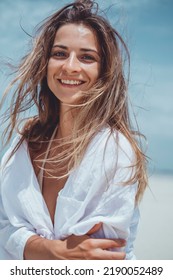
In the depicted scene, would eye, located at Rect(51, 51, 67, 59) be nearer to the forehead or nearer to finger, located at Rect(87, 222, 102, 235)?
the forehead

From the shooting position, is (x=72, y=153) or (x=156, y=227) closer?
(x=72, y=153)

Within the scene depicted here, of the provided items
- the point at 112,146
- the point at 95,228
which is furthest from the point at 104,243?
the point at 112,146

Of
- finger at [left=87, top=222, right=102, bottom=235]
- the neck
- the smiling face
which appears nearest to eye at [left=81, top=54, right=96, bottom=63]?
the smiling face

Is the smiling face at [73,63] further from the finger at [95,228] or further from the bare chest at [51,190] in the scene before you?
the finger at [95,228]

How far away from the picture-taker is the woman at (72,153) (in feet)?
5.67

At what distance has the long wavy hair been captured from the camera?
1.91 metres

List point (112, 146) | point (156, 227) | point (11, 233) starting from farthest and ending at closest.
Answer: point (156, 227), point (11, 233), point (112, 146)

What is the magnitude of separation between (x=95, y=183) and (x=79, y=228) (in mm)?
172

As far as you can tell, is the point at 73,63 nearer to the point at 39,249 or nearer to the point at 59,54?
the point at 59,54

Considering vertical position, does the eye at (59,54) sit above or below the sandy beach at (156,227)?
above

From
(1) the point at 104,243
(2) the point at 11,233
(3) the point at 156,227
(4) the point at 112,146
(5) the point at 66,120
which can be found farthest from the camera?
(3) the point at 156,227

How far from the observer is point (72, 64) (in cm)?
188

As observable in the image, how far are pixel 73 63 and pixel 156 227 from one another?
8.55ft

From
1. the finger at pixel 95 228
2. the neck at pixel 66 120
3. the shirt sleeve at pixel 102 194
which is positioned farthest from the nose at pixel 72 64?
the finger at pixel 95 228
